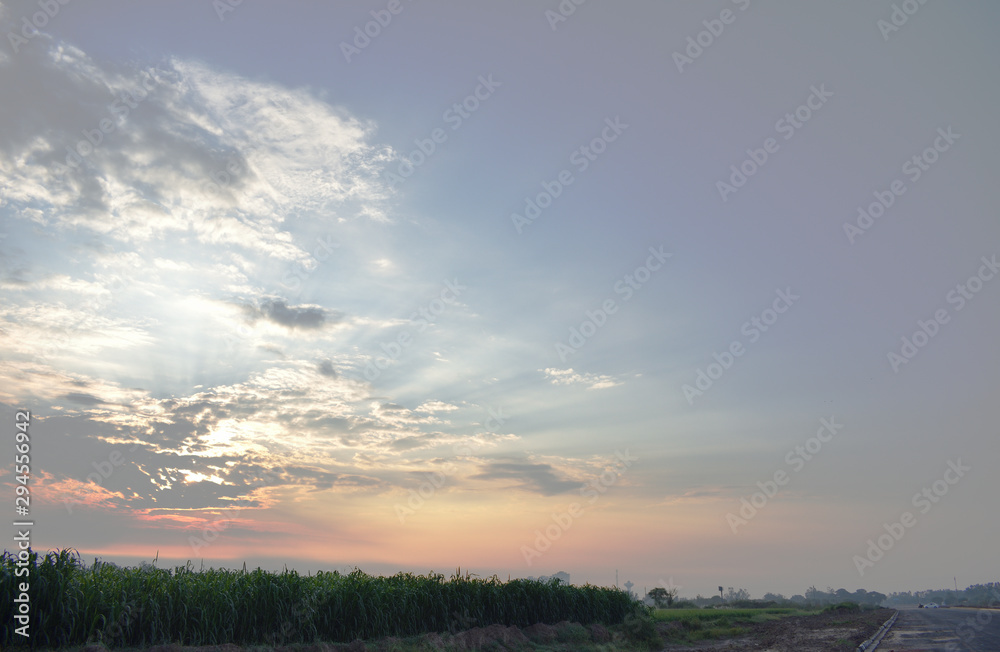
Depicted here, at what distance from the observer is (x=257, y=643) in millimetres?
15969

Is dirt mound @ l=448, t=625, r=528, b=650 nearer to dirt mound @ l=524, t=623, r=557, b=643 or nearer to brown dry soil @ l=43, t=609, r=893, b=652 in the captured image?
brown dry soil @ l=43, t=609, r=893, b=652

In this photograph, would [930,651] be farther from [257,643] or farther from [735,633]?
[257,643]

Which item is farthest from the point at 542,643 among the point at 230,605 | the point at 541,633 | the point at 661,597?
the point at 661,597

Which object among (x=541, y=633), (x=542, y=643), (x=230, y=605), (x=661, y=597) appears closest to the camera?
(x=230, y=605)

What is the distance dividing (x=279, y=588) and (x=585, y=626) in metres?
18.7

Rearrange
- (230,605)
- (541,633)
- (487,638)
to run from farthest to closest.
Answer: (541,633) < (487,638) < (230,605)

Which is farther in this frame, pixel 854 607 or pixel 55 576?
pixel 854 607

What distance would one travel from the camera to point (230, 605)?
15609mm

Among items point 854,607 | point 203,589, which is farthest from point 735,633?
point 854,607

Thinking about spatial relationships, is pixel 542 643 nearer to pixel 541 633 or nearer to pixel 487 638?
pixel 541 633

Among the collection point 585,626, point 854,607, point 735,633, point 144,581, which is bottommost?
point 854,607

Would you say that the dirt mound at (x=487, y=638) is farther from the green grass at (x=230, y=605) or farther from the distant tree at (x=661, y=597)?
the distant tree at (x=661, y=597)

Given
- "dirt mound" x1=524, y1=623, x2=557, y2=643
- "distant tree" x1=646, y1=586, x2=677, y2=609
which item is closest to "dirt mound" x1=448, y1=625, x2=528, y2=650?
"dirt mound" x1=524, y1=623, x2=557, y2=643

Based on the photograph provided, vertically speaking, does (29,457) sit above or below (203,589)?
above
